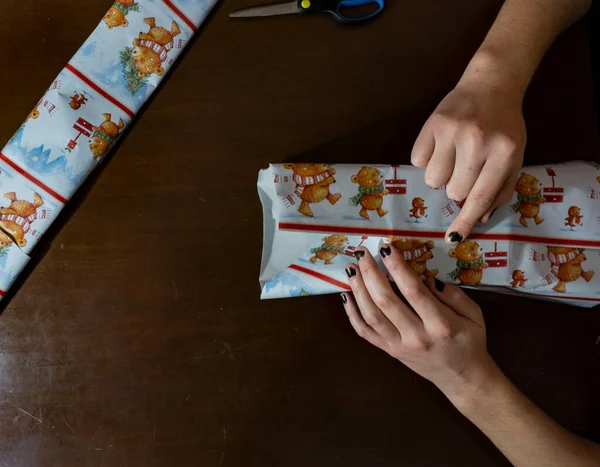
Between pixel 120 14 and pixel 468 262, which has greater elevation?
pixel 120 14

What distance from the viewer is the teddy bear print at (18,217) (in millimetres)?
634

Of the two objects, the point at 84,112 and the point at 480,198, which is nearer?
the point at 480,198

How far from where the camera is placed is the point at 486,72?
59cm

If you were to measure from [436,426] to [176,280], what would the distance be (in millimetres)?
430

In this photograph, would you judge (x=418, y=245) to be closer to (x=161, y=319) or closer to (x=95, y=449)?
(x=161, y=319)

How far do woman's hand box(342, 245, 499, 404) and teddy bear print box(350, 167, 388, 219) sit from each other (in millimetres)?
56

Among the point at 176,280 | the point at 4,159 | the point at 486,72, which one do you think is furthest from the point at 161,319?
the point at 486,72

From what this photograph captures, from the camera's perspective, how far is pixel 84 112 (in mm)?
651

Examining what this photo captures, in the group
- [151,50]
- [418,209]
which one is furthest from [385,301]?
[151,50]

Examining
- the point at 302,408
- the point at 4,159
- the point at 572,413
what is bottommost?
the point at 572,413

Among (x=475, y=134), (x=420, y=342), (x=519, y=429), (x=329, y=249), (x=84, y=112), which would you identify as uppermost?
(x=84, y=112)

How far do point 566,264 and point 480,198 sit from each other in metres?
0.18

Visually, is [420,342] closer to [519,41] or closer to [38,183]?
[519,41]

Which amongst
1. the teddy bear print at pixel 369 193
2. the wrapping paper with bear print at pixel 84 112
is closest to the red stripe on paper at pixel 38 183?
the wrapping paper with bear print at pixel 84 112
